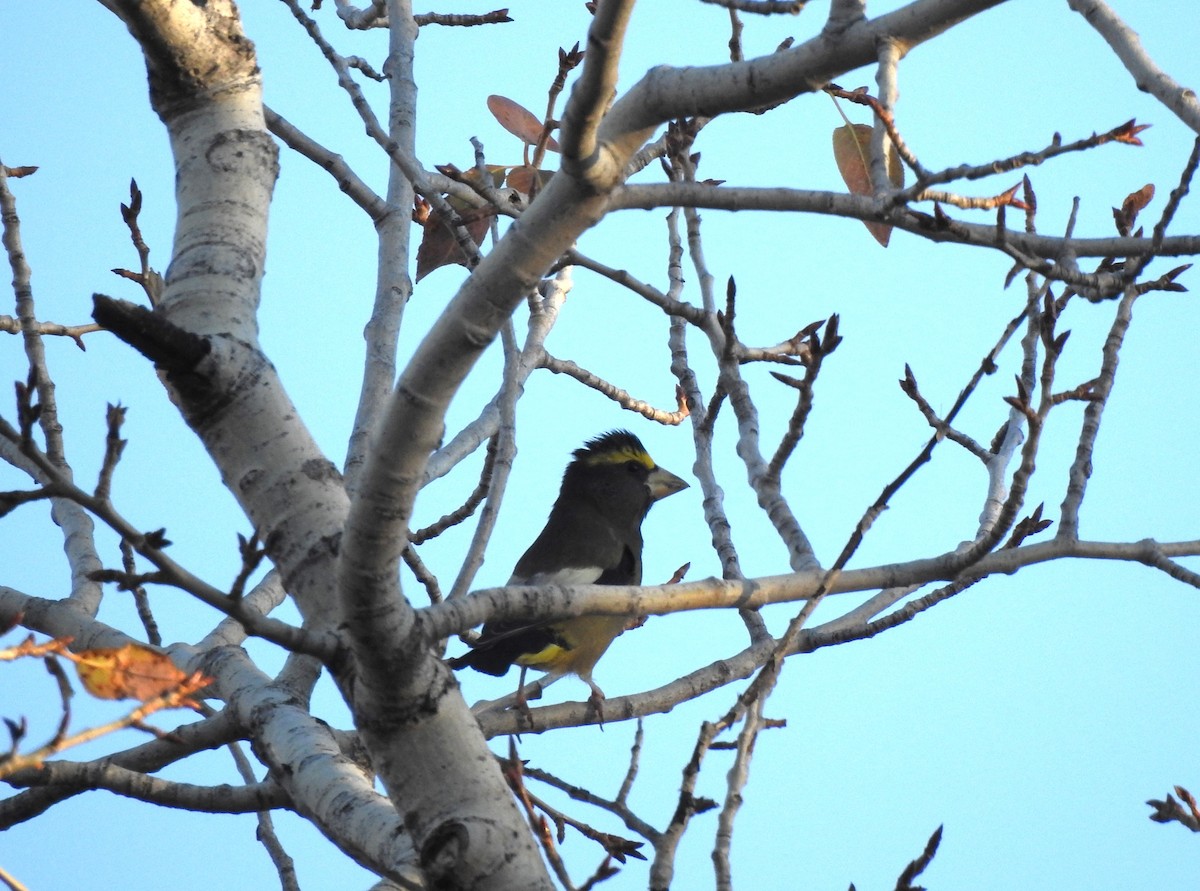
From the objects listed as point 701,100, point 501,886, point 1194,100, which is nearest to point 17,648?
point 501,886

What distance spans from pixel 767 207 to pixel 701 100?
0.27m

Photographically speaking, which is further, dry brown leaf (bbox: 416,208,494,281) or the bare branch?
dry brown leaf (bbox: 416,208,494,281)

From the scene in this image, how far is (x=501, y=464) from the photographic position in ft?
15.3

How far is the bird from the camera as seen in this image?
7.10 m

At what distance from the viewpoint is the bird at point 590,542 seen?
7.10 m

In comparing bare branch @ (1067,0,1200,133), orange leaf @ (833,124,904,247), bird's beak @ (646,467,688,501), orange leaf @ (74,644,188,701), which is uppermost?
bird's beak @ (646,467,688,501)

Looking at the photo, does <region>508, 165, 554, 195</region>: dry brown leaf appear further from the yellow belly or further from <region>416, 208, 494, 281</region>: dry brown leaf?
the yellow belly

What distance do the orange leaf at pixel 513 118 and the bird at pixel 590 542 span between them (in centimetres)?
300

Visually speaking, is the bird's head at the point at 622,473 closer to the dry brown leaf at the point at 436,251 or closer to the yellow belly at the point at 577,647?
the yellow belly at the point at 577,647

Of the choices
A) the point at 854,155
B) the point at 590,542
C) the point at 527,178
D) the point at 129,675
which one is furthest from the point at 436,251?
the point at 590,542

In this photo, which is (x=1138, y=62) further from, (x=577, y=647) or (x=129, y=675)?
(x=577, y=647)

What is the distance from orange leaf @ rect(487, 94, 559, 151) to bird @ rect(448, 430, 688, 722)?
300 cm

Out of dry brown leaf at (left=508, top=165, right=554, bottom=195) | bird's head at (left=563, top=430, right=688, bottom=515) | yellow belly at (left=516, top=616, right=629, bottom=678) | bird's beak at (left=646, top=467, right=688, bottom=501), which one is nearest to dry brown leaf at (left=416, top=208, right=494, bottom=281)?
dry brown leaf at (left=508, top=165, right=554, bottom=195)

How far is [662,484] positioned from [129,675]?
7.03 m
